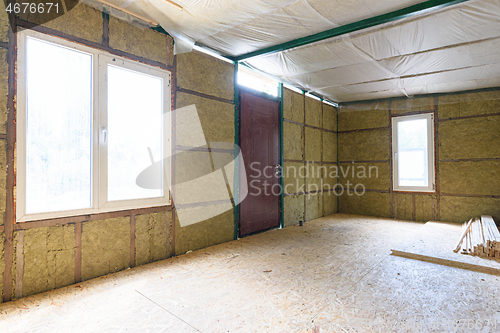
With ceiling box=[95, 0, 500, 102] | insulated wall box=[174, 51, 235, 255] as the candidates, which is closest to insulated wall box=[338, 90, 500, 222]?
ceiling box=[95, 0, 500, 102]

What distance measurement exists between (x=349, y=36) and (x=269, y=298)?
11.1 feet

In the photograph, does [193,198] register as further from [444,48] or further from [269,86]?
[444,48]

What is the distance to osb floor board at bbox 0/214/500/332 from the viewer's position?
2.13 metres

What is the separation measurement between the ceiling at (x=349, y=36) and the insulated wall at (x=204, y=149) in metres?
0.36

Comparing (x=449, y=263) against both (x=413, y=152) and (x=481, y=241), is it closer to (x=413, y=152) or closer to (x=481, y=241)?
(x=481, y=241)

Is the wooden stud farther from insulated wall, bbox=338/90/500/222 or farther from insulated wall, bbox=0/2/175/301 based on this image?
insulated wall, bbox=338/90/500/222

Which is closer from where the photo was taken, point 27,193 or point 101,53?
point 27,193

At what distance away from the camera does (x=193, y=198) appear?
396 cm

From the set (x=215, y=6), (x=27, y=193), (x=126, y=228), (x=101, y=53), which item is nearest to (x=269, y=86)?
(x=215, y=6)

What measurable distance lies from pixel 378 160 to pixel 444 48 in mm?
3504

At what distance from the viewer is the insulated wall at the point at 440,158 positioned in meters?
5.82

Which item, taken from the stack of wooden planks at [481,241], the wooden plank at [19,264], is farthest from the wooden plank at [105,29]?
the stack of wooden planks at [481,241]

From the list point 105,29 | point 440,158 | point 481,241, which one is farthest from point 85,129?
point 440,158

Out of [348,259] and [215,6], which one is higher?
→ [215,6]
